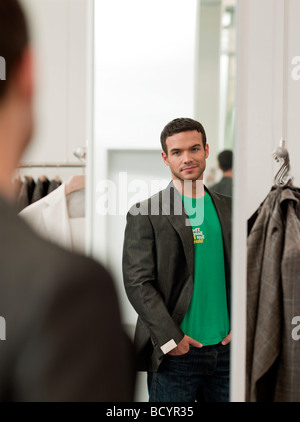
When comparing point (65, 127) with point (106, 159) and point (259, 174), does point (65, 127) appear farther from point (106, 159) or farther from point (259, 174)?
point (259, 174)

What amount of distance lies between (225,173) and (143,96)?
248 mm

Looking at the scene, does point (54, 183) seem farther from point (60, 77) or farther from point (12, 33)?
point (12, 33)

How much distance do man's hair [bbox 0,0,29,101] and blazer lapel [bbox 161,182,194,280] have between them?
61 cm

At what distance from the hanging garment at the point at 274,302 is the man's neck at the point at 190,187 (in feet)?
0.78

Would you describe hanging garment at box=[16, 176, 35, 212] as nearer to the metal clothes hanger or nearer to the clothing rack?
the clothing rack

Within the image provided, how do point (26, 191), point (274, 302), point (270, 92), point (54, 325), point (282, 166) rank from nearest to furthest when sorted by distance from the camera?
point (54, 325), point (26, 191), point (274, 302), point (282, 166), point (270, 92)

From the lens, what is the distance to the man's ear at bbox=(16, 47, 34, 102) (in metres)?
0.50

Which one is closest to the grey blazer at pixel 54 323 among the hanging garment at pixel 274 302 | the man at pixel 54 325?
the man at pixel 54 325

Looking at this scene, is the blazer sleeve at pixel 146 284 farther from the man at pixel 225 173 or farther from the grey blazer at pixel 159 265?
the man at pixel 225 173

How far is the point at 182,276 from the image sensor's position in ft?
3.52

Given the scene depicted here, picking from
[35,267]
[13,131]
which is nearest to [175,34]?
[13,131]

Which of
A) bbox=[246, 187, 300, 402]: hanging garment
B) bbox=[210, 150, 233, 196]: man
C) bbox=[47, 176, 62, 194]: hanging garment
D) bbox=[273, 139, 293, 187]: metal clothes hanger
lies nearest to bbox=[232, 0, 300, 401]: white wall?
bbox=[273, 139, 293, 187]: metal clothes hanger

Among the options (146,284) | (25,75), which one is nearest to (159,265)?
(146,284)

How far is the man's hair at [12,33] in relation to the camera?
0.48 metres
